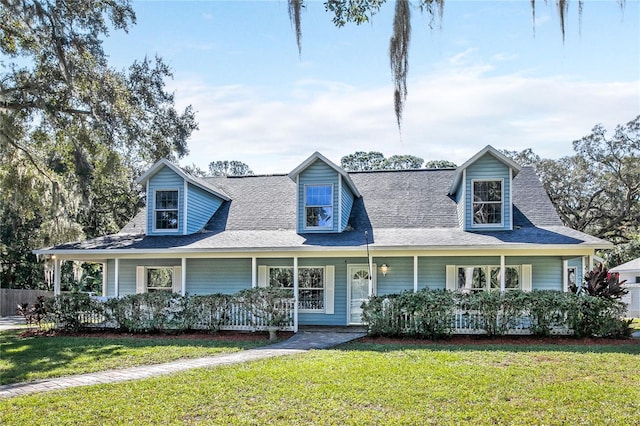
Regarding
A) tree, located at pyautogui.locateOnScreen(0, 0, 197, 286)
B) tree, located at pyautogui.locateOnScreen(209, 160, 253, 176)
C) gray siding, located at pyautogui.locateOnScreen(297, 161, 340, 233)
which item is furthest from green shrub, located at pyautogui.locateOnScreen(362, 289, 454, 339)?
tree, located at pyautogui.locateOnScreen(209, 160, 253, 176)

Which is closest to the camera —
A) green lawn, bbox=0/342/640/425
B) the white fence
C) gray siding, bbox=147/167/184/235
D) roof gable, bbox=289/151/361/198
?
green lawn, bbox=0/342/640/425

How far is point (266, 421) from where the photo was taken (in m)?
6.18

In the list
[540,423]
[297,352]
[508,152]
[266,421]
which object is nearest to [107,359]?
[297,352]

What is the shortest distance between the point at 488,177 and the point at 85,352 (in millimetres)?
11056

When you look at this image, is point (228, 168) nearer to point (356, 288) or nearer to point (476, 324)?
point (356, 288)

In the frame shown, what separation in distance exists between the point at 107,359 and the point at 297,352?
354cm

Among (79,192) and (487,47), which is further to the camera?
(79,192)

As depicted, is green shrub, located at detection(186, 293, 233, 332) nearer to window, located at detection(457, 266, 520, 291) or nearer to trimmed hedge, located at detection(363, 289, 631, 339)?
trimmed hedge, located at detection(363, 289, 631, 339)

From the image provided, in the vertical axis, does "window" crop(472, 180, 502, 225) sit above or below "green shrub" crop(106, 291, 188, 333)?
above

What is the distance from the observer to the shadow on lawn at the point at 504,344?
10.9 meters

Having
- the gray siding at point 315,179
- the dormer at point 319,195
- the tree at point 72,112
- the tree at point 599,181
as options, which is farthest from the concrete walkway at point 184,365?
the tree at point 599,181

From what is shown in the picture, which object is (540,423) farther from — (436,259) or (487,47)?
(436,259)

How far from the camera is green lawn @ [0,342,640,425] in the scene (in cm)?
630

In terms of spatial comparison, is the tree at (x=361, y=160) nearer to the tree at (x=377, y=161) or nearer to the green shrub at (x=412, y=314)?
the tree at (x=377, y=161)
